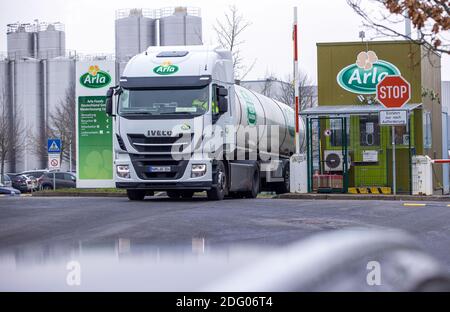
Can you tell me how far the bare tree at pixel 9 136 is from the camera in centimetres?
6556

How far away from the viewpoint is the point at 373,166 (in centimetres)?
2638

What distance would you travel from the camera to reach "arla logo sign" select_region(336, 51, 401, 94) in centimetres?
2692

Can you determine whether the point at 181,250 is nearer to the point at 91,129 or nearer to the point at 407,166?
the point at 407,166

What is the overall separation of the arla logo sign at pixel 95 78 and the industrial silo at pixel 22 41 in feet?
215

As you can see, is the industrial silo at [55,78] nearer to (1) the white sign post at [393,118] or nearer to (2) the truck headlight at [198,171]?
(1) the white sign post at [393,118]

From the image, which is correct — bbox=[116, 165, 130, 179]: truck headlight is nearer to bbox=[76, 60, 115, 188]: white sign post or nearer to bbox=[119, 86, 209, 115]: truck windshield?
bbox=[119, 86, 209, 115]: truck windshield

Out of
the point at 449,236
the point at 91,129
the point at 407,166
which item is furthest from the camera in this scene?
the point at 91,129

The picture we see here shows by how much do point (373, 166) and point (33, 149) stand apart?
2365 inches

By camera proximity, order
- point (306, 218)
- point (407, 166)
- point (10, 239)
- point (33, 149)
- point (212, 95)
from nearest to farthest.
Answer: point (10, 239) < point (306, 218) < point (212, 95) < point (407, 166) < point (33, 149)

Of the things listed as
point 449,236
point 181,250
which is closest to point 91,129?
point 449,236

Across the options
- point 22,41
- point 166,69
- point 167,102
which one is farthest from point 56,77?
point 167,102

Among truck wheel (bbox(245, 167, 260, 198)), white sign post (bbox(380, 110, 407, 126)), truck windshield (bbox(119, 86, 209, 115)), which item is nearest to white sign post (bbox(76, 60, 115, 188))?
truck wheel (bbox(245, 167, 260, 198))

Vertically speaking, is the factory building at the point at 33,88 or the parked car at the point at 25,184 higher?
the factory building at the point at 33,88

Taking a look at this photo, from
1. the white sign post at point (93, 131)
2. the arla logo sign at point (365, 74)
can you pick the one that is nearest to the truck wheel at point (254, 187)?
the arla logo sign at point (365, 74)
